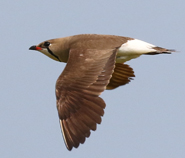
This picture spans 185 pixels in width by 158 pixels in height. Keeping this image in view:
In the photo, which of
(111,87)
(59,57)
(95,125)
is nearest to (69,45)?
(59,57)

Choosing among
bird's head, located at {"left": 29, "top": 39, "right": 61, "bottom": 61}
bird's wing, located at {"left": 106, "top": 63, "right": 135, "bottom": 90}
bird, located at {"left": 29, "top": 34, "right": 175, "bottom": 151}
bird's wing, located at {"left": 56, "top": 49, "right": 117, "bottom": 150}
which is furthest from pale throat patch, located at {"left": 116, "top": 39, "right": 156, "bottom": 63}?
bird's head, located at {"left": 29, "top": 39, "right": 61, "bottom": 61}

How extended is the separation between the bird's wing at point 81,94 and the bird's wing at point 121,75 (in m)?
1.27

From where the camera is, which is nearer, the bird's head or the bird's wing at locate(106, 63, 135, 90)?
the bird's head

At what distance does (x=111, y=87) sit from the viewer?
1112cm

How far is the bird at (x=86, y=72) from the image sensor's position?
9062 mm

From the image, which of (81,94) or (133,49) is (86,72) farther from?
(133,49)

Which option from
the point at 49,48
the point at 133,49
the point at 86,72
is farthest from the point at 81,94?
the point at 49,48

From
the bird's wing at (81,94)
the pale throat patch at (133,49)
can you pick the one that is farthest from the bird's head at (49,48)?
the pale throat patch at (133,49)

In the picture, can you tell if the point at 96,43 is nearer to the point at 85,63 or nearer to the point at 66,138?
the point at 85,63

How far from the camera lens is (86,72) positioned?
376 inches

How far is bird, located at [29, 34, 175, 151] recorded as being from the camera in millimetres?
9062

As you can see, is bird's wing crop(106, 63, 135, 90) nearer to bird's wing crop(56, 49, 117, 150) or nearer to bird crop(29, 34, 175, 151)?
bird crop(29, 34, 175, 151)

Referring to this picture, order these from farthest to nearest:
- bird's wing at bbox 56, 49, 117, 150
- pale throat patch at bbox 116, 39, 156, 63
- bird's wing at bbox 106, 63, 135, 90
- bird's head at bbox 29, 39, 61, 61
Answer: bird's wing at bbox 106, 63, 135, 90, bird's head at bbox 29, 39, 61, 61, pale throat patch at bbox 116, 39, 156, 63, bird's wing at bbox 56, 49, 117, 150

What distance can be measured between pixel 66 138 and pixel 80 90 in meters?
0.77
